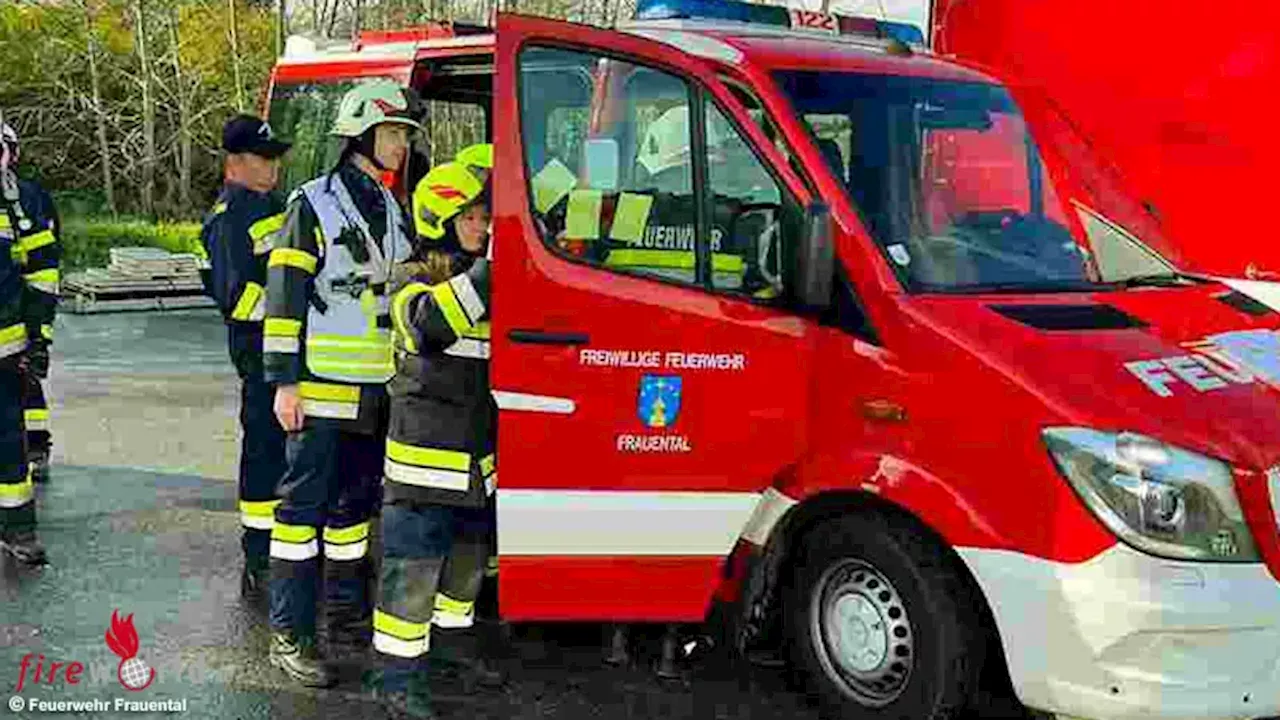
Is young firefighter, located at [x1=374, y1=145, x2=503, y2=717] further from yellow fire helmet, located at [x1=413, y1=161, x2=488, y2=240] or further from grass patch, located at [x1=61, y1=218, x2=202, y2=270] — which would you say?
grass patch, located at [x1=61, y1=218, x2=202, y2=270]

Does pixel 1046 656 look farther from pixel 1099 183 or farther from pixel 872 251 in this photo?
pixel 1099 183

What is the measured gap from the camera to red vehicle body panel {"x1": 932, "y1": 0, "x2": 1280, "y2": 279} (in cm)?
597

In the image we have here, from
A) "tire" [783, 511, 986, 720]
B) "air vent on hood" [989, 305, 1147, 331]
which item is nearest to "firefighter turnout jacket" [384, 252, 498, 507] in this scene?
"tire" [783, 511, 986, 720]

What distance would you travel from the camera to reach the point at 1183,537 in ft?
11.5

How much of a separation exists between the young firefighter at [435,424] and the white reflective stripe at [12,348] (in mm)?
2256

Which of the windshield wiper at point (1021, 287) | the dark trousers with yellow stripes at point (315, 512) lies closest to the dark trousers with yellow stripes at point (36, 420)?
the dark trousers with yellow stripes at point (315, 512)

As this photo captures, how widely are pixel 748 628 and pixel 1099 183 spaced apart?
2.37 meters

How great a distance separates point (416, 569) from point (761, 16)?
2.55 metres

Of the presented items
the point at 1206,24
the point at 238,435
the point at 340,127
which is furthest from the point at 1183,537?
the point at 238,435

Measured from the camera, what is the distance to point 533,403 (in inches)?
160

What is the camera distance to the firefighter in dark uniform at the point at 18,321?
5621 millimetres

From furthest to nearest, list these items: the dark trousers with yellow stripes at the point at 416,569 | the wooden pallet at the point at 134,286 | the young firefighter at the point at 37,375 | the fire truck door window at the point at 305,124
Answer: the wooden pallet at the point at 134,286 → the fire truck door window at the point at 305,124 → the young firefighter at the point at 37,375 → the dark trousers with yellow stripes at the point at 416,569

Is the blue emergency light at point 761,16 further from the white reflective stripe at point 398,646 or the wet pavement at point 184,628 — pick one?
the white reflective stripe at point 398,646

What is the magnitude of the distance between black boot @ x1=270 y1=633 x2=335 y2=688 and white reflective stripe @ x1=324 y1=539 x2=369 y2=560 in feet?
1.20
